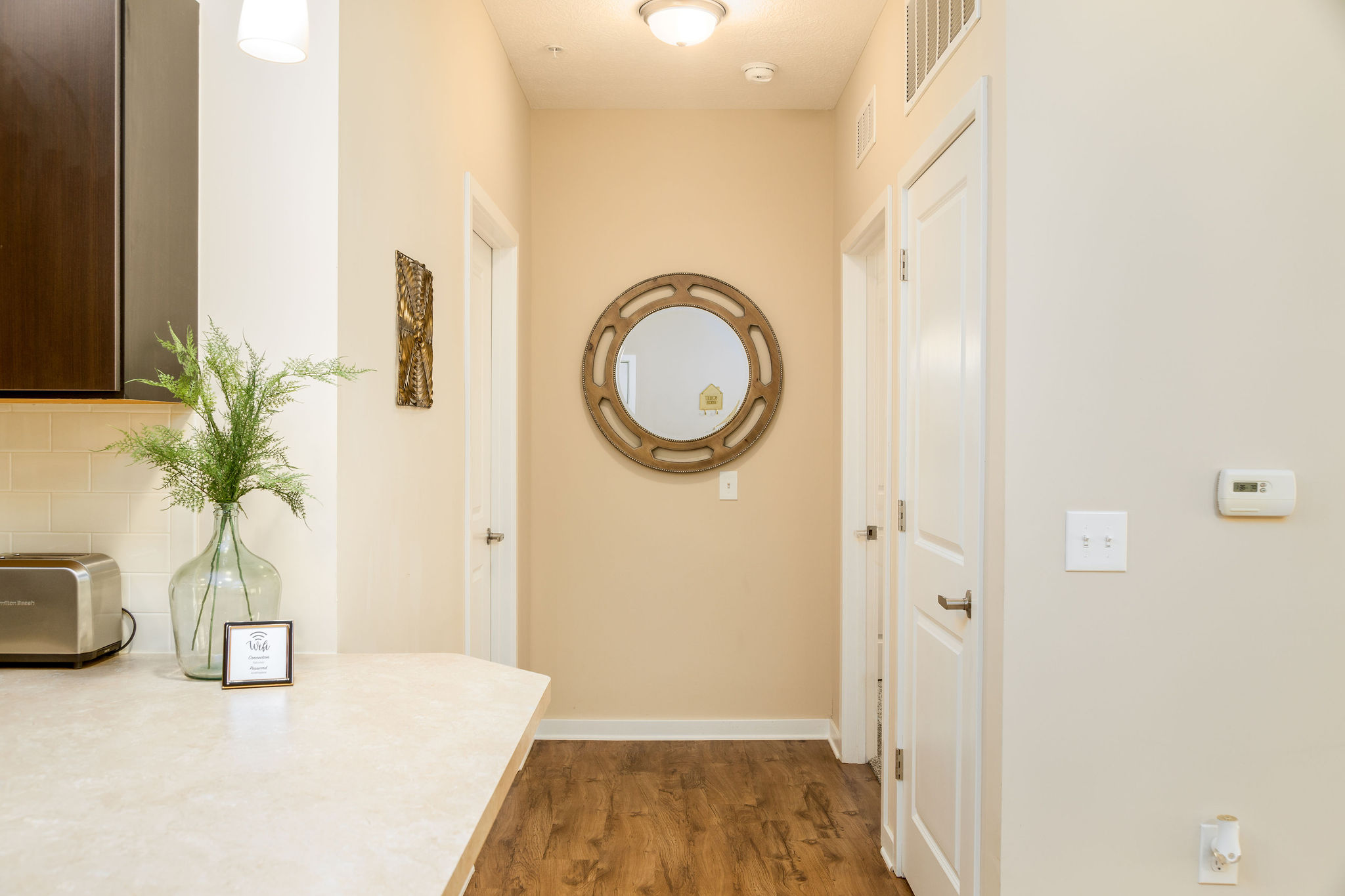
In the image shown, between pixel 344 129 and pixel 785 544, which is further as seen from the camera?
pixel 785 544

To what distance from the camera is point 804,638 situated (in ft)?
12.5

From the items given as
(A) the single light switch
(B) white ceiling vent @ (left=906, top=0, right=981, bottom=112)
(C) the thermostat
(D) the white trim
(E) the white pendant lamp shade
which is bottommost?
(D) the white trim

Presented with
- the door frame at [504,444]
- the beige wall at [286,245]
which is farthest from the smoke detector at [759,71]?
the beige wall at [286,245]

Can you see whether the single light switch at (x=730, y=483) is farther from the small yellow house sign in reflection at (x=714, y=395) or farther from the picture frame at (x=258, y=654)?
the picture frame at (x=258, y=654)

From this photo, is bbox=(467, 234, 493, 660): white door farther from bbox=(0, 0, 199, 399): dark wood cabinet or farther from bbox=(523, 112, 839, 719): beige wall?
bbox=(0, 0, 199, 399): dark wood cabinet

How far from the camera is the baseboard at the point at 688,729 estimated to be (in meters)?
3.78

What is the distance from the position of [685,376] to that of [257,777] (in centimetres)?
286

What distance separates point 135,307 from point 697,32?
79.9 inches

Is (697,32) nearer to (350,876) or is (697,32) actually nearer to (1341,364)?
(1341,364)

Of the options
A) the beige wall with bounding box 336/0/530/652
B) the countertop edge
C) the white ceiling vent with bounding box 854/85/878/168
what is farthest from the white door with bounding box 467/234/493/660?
the countertop edge

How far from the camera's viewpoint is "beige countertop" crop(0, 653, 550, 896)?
0.81m

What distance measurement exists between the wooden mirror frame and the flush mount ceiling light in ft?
3.62

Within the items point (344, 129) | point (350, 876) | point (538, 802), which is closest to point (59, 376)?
point (344, 129)

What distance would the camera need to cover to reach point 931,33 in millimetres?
2266
